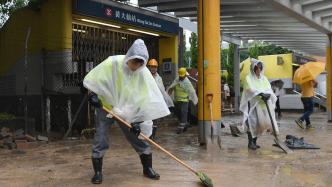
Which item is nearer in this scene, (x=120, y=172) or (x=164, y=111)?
(x=164, y=111)

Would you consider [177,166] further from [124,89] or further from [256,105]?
[256,105]

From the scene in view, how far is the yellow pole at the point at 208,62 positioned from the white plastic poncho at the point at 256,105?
0.58 metres

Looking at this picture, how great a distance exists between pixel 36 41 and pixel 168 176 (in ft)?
22.6

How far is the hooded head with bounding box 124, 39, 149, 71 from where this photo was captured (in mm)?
5387

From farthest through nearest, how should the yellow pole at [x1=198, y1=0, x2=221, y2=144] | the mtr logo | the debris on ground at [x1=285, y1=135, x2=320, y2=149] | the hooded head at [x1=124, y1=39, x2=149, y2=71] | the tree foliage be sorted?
the mtr logo < the tree foliage < the yellow pole at [x1=198, y1=0, x2=221, y2=144] < the debris on ground at [x1=285, y1=135, x2=320, y2=149] < the hooded head at [x1=124, y1=39, x2=149, y2=71]

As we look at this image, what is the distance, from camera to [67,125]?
11.1 metres

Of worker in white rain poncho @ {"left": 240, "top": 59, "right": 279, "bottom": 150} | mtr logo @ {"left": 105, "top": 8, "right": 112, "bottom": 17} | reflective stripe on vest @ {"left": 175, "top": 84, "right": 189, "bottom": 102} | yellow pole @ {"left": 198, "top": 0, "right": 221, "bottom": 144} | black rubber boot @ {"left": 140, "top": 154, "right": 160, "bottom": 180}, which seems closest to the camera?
black rubber boot @ {"left": 140, "top": 154, "right": 160, "bottom": 180}

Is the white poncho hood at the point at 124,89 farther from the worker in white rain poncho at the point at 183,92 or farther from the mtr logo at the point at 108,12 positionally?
the mtr logo at the point at 108,12

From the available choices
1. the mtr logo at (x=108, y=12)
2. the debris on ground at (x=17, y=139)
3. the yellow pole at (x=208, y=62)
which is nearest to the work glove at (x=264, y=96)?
the yellow pole at (x=208, y=62)

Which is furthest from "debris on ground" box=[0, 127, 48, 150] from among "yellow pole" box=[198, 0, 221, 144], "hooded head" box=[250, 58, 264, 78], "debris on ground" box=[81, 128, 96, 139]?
"hooded head" box=[250, 58, 264, 78]

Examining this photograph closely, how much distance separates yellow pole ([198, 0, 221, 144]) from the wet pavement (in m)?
0.59

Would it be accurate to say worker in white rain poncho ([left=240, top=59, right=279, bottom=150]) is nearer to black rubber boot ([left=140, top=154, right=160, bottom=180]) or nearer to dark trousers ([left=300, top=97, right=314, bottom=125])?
black rubber boot ([left=140, top=154, right=160, bottom=180])

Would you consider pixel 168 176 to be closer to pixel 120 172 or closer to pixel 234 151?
pixel 120 172

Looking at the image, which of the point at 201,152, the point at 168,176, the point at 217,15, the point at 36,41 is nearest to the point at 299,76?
the point at 217,15
